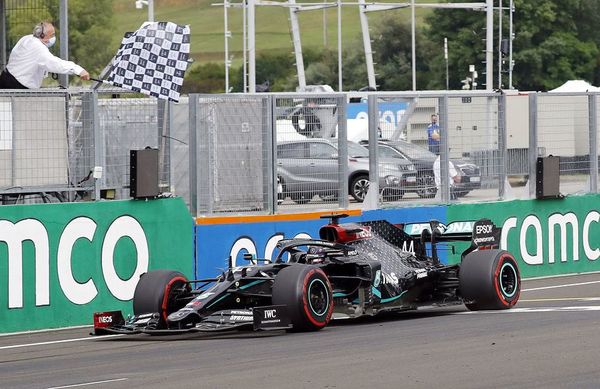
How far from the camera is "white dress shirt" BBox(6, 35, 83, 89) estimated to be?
16.3m

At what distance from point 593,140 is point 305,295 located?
978cm

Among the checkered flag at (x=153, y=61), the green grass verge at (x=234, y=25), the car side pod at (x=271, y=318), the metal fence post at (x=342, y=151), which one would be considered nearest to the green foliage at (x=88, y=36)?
the green grass verge at (x=234, y=25)

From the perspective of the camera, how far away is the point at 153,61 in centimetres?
1709

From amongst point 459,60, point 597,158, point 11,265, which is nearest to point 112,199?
point 11,265

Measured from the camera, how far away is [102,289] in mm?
16031

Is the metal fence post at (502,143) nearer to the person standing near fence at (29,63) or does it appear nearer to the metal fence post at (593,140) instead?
the metal fence post at (593,140)

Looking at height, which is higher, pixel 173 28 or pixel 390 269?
pixel 173 28

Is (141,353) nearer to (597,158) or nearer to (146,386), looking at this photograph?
(146,386)

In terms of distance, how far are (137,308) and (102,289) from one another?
2043 millimetres

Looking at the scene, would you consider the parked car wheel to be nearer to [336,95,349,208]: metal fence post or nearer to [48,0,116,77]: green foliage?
[336,95,349,208]: metal fence post

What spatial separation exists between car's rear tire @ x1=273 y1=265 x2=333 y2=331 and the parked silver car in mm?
4674

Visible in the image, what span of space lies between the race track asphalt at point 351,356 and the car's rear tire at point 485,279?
0.51ft

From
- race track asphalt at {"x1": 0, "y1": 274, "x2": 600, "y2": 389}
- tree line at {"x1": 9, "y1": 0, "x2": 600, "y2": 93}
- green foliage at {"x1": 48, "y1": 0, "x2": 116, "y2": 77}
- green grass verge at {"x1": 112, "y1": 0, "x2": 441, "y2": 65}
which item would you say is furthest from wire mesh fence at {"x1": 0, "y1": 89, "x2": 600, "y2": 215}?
green grass verge at {"x1": 112, "y1": 0, "x2": 441, "y2": 65}

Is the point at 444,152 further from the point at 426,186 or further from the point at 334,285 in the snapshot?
the point at 334,285
